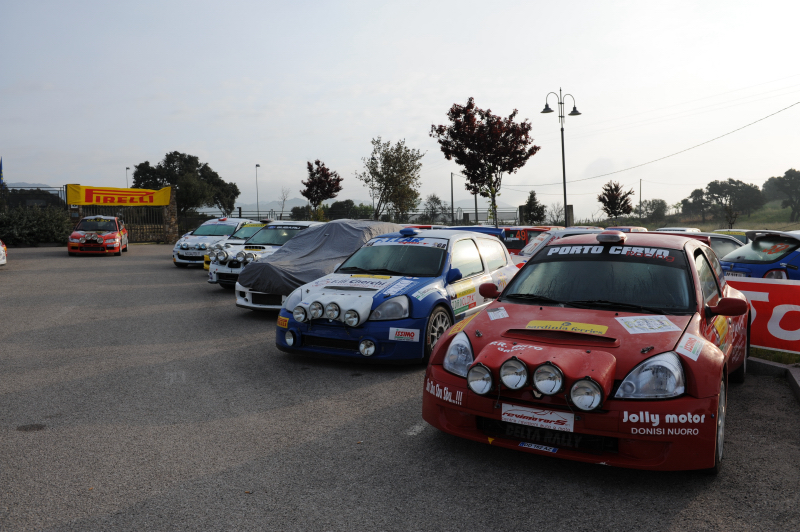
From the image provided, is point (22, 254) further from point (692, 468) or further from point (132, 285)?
point (692, 468)

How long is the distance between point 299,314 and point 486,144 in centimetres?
2042

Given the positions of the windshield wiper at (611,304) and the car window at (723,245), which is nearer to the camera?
the windshield wiper at (611,304)

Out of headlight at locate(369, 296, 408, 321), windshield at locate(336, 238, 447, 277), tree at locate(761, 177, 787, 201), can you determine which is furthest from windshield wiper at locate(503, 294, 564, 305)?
tree at locate(761, 177, 787, 201)

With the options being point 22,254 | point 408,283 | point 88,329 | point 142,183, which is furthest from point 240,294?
point 142,183

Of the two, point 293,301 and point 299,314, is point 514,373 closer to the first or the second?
point 299,314

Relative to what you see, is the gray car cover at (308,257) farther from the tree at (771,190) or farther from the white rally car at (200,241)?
the tree at (771,190)

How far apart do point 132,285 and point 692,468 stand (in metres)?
13.0

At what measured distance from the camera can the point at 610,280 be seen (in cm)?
448

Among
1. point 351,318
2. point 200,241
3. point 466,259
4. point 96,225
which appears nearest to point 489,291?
point 351,318

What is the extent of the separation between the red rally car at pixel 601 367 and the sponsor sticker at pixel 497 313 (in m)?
0.01

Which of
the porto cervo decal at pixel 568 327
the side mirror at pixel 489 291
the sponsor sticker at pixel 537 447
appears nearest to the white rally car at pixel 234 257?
the side mirror at pixel 489 291

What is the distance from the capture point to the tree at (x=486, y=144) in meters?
25.4

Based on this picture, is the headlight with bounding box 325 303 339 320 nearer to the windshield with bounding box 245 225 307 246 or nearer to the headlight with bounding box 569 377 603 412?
the headlight with bounding box 569 377 603 412

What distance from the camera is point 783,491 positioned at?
3.42 m
